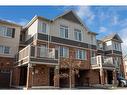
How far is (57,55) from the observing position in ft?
55.4

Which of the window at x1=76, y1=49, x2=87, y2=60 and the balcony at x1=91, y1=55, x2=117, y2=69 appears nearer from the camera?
the balcony at x1=91, y1=55, x2=117, y2=69

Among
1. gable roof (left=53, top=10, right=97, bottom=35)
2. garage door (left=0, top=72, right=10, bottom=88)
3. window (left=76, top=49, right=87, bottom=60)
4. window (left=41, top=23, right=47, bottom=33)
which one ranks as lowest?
garage door (left=0, top=72, right=10, bottom=88)

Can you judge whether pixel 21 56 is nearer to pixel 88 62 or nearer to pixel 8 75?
pixel 8 75

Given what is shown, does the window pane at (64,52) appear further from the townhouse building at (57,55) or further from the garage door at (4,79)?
the garage door at (4,79)

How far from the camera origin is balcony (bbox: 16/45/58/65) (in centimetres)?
1505

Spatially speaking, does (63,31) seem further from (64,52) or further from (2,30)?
(2,30)

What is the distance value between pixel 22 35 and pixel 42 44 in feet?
15.4

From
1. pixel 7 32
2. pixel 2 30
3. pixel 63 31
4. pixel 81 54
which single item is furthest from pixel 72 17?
pixel 2 30

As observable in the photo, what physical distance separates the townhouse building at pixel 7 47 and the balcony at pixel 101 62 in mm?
10212

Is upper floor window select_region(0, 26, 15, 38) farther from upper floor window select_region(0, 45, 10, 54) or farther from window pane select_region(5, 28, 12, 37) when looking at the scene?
upper floor window select_region(0, 45, 10, 54)

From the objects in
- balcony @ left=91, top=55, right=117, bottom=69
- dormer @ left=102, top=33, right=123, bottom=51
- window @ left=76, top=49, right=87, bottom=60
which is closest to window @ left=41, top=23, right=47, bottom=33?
window @ left=76, top=49, right=87, bottom=60

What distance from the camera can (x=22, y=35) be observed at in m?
21.7

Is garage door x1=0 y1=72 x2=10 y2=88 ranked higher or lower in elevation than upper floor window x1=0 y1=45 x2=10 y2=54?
lower
